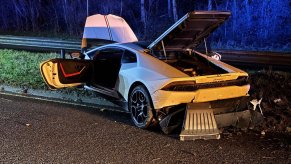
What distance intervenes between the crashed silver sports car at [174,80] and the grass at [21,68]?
8.13 feet

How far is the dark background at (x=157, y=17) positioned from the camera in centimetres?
2162

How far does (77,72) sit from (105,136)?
207 centimetres

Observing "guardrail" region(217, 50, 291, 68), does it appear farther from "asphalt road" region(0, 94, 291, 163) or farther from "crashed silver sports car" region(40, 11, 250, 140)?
"asphalt road" region(0, 94, 291, 163)

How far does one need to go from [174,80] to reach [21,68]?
696cm

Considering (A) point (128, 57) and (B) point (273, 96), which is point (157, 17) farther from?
(A) point (128, 57)

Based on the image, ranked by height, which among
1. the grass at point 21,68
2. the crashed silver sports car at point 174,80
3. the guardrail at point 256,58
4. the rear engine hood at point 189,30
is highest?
the rear engine hood at point 189,30

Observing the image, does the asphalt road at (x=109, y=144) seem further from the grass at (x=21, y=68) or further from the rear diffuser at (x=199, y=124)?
the grass at (x=21, y=68)

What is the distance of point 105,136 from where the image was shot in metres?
6.53

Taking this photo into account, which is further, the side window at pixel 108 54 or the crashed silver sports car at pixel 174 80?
the side window at pixel 108 54

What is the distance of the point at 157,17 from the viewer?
2600 cm

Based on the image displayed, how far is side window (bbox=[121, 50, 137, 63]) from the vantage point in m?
7.49

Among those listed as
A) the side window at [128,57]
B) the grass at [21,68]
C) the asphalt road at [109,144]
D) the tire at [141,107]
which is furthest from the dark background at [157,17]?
the asphalt road at [109,144]

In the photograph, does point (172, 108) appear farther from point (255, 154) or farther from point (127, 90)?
point (255, 154)

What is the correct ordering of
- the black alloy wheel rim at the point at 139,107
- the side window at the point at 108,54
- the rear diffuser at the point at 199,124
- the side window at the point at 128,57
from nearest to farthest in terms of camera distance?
the rear diffuser at the point at 199,124 < the black alloy wheel rim at the point at 139,107 < the side window at the point at 128,57 < the side window at the point at 108,54
